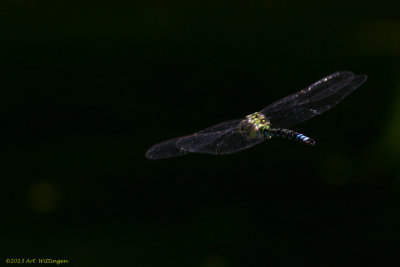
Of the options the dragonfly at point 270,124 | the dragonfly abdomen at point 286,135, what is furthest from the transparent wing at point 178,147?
the dragonfly abdomen at point 286,135

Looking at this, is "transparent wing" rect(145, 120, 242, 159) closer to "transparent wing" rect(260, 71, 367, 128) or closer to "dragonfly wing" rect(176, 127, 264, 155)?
"dragonfly wing" rect(176, 127, 264, 155)

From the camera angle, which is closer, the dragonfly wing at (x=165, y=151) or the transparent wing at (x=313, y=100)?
the dragonfly wing at (x=165, y=151)

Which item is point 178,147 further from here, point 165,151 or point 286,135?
point 286,135

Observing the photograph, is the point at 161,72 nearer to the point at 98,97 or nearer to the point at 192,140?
the point at 98,97

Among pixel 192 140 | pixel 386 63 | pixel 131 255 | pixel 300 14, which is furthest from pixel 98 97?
pixel 386 63

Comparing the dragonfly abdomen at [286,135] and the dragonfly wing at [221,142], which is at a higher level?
the dragonfly wing at [221,142]

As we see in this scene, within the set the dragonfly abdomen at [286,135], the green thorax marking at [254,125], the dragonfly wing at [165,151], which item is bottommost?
the dragonfly abdomen at [286,135]

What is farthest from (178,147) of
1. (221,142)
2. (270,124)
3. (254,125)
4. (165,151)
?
(270,124)

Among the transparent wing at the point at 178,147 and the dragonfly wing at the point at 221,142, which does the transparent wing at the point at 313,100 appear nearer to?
the dragonfly wing at the point at 221,142

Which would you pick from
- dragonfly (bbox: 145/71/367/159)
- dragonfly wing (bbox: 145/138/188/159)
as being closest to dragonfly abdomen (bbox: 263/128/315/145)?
dragonfly (bbox: 145/71/367/159)
